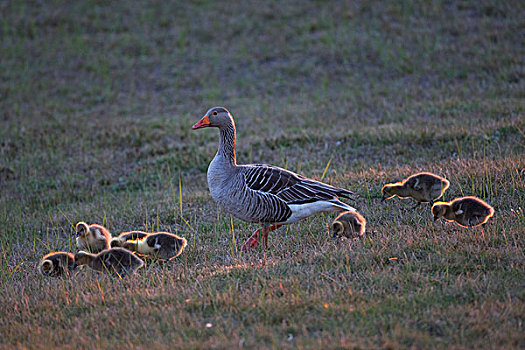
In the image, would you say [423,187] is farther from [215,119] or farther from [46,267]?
[46,267]

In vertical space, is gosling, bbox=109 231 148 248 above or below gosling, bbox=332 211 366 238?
below

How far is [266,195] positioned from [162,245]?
1.45 metres

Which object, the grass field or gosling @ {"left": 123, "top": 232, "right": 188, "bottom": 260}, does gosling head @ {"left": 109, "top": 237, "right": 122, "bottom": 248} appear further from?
the grass field

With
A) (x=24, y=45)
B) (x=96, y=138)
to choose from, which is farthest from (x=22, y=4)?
(x=96, y=138)

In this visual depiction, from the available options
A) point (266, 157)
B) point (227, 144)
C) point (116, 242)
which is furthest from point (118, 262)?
point (266, 157)

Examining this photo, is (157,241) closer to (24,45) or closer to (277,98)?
(277,98)

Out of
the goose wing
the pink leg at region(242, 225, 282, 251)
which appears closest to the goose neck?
the goose wing

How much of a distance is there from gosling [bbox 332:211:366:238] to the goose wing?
322 millimetres

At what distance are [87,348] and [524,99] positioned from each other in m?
11.9

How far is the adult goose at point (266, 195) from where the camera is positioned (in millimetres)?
6762

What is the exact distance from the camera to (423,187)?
702 cm

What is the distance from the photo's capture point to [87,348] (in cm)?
458

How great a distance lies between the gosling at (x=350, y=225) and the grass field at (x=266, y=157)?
190 mm

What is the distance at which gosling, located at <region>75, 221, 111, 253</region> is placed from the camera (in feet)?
23.2
